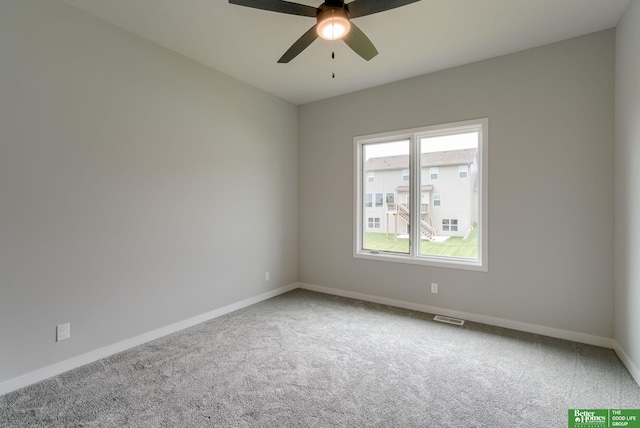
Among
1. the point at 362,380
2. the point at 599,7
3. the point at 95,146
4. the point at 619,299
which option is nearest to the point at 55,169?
the point at 95,146

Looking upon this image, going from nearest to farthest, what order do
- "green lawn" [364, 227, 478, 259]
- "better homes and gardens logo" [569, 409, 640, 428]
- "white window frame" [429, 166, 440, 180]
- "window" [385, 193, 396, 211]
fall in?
"better homes and gardens logo" [569, 409, 640, 428]
"green lawn" [364, 227, 478, 259]
"white window frame" [429, 166, 440, 180]
"window" [385, 193, 396, 211]

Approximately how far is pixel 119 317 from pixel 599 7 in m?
4.78

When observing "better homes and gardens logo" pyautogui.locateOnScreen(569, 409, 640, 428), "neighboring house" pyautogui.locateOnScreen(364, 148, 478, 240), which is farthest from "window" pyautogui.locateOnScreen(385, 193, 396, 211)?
"better homes and gardens logo" pyautogui.locateOnScreen(569, 409, 640, 428)

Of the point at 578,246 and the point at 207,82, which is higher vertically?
the point at 207,82

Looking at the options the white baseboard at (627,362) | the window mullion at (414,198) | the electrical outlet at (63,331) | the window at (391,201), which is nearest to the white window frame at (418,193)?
the window mullion at (414,198)

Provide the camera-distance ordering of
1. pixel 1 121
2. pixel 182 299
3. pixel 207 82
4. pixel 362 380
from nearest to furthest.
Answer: pixel 1 121, pixel 362 380, pixel 182 299, pixel 207 82

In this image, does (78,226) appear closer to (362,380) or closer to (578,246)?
(362,380)

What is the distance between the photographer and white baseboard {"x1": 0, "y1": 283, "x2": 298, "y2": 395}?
6.91 ft

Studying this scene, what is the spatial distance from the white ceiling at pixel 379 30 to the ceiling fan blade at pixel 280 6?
42 centimetres

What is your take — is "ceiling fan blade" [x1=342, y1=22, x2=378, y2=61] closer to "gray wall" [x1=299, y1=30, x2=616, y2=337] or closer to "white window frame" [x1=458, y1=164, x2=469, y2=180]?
"gray wall" [x1=299, y1=30, x2=616, y2=337]

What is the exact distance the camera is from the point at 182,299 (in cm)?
317

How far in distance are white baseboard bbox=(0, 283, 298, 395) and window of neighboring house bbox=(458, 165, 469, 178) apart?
3.06 meters

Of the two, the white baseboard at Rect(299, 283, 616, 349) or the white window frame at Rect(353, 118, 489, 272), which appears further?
the white window frame at Rect(353, 118, 489, 272)

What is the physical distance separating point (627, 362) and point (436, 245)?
6.05 feet
